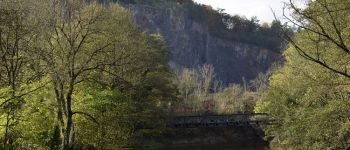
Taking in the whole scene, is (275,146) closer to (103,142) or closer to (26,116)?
(103,142)

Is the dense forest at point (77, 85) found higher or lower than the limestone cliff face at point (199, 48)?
lower

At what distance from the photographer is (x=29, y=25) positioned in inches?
671

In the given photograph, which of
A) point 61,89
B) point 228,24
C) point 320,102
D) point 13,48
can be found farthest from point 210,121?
point 228,24

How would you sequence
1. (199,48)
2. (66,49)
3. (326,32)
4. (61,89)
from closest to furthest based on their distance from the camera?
(326,32), (61,89), (66,49), (199,48)

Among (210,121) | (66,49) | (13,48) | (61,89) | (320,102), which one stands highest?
(66,49)

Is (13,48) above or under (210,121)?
above

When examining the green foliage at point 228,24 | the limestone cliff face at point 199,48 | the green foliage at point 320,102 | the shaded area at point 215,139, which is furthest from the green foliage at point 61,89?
the green foliage at point 228,24

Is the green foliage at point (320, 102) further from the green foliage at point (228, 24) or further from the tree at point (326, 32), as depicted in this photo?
the green foliage at point (228, 24)

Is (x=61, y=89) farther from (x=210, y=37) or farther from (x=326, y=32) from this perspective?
(x=210, y=37)

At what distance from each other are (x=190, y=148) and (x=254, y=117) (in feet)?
33.3

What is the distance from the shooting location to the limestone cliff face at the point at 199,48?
11164 centimetres

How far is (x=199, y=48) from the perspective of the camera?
4803 inches

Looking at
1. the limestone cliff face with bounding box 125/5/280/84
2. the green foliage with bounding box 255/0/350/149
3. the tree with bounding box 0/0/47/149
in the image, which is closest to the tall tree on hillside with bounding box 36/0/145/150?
the tree with bounding box 0/0/47/149

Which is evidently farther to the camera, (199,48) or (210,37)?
(210,37)
